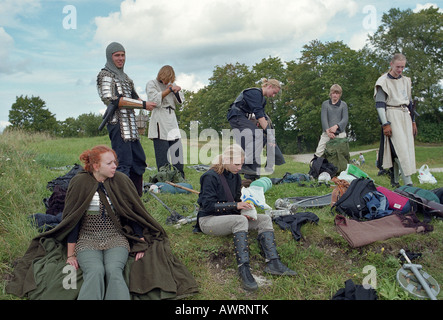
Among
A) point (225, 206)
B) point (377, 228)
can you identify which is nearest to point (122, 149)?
point (225, 206)

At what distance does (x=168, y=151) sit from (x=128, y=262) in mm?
3914

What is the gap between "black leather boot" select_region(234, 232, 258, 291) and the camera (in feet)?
11.8

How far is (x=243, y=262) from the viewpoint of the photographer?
3730 millimetres

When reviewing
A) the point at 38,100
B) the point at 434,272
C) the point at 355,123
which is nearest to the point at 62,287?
the point at 434,272

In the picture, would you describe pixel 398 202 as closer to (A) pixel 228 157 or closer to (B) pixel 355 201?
(B) pixel 355 201

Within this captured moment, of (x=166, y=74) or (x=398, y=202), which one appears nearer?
(x=398, y=202)

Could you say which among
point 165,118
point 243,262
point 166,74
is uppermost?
point 166,74

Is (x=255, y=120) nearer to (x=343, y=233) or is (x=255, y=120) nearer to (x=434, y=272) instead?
(x=343, y=233)

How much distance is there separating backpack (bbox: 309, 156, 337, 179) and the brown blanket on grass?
9.25 ft

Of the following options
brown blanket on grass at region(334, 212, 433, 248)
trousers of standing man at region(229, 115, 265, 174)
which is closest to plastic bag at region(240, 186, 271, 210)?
trousers of standing man at region(229, 115, 265, 174)

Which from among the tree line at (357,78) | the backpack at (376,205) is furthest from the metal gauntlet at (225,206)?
the tree line at (357,78)

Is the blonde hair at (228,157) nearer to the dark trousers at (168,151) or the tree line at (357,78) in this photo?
the dark trousers at (168,151)

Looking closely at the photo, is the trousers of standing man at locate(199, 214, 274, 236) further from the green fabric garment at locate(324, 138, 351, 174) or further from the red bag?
the green fabric garment at locate(324, 138, 351, 174)

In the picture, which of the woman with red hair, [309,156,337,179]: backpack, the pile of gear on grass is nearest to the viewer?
the woman with red hair
